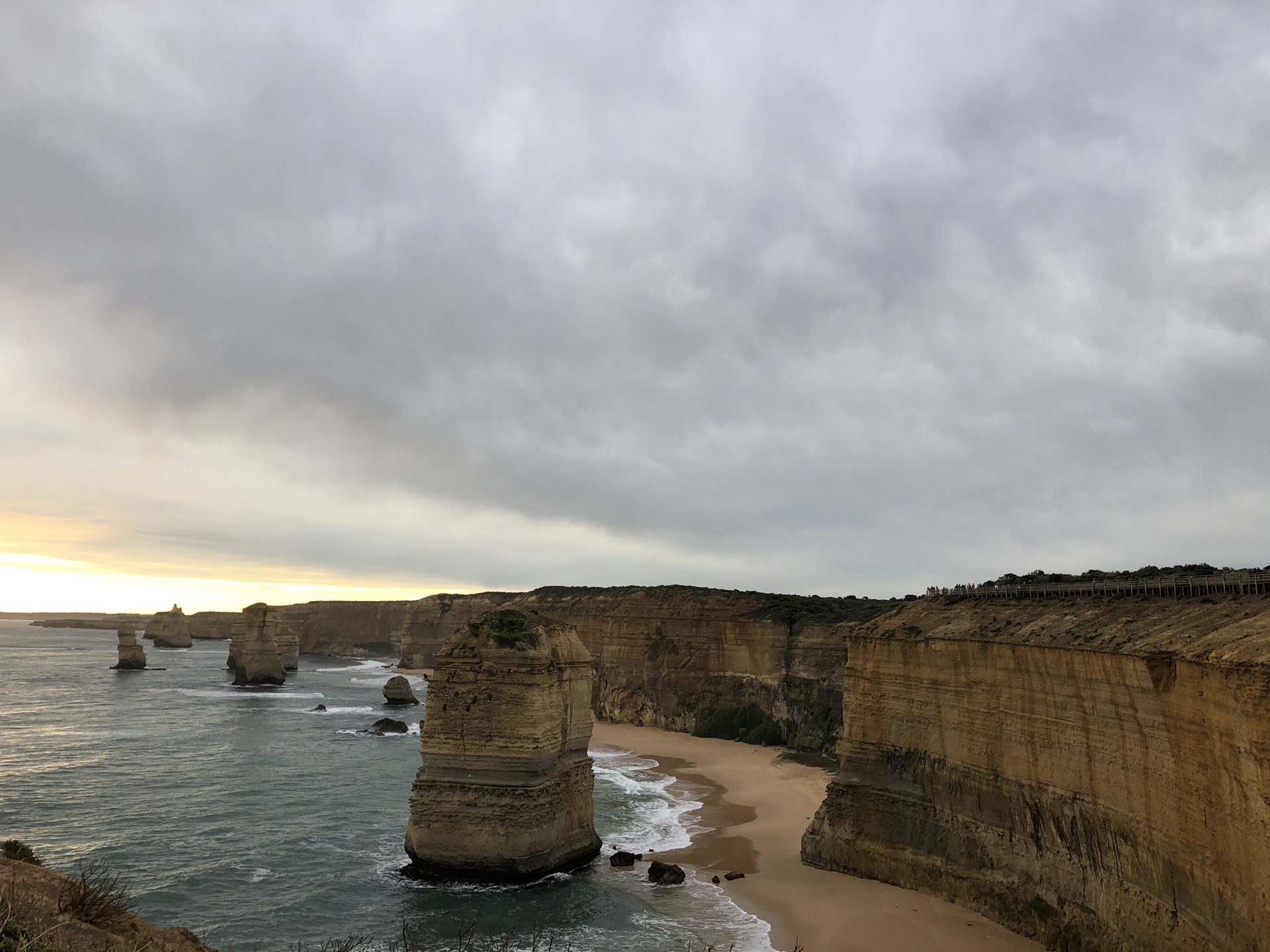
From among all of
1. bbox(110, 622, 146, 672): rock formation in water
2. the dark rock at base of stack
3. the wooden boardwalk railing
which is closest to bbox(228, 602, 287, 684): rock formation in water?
bbox(110, 622, 146, 672): rock formation in water

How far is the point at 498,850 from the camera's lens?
895 inches

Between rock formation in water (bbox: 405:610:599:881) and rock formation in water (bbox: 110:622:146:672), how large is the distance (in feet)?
312

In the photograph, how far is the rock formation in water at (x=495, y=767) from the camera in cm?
2284

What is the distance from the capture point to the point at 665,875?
2391 centimetres

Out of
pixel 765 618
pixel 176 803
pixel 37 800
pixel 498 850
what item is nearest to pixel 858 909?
pixel 498 850

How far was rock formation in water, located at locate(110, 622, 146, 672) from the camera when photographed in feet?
324

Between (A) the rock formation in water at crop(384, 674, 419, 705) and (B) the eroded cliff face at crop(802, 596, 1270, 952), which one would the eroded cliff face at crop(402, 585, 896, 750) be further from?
(B) the eroded cliff face at crop(802, 596, 1270, 952)

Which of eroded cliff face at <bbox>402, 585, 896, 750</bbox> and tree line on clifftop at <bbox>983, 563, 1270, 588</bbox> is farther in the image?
eroded cliff face at <bbox>402, 585, 896, 750</bbox>

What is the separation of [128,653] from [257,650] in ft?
87.8

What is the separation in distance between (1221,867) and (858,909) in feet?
35.5

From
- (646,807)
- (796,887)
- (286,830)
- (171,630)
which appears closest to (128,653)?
(171,630)

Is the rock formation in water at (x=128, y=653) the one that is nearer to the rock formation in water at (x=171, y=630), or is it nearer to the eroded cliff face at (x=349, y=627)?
the eroded cliff face at (x=349, y=627)

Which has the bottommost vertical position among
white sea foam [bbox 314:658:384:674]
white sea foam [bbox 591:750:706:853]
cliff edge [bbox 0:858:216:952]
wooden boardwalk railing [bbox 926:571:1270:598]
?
white sea foam [bbox 591:750:706:853]

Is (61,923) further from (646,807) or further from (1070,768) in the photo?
(646,807)
